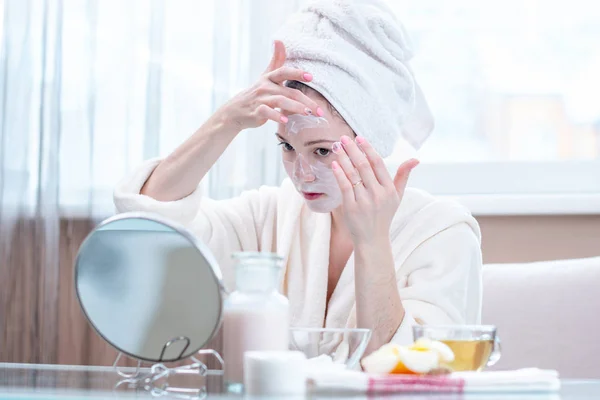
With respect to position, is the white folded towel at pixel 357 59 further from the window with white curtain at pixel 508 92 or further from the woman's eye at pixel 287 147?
the window with white curtain at pixel 508 92

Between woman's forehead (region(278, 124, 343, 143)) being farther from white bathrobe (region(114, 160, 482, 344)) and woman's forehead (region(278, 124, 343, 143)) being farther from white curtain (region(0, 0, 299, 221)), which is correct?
white curtain (region(0, 0, 299, 221))

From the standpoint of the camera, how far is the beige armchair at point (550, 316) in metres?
1.80

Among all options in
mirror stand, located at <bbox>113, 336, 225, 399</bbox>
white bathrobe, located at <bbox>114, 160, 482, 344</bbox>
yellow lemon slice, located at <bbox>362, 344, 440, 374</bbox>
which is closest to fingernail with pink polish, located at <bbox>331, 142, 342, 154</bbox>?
white bathrobe, located at <bbox>114, 160, 482, 344</bbox>

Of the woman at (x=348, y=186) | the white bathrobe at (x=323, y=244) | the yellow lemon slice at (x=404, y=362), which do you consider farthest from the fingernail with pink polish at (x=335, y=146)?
the yellow lemon slice at (x=404, y=362)

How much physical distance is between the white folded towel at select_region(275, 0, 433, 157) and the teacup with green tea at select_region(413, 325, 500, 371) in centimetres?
68

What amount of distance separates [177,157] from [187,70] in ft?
2.27

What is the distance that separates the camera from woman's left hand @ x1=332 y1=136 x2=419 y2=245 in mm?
1381

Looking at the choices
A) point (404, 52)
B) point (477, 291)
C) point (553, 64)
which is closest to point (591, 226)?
point (553, 64)

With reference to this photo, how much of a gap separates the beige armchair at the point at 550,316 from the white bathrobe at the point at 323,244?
250 mm

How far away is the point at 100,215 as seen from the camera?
7.53 ft

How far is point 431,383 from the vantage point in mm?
791

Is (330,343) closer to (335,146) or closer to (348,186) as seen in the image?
(348,186)

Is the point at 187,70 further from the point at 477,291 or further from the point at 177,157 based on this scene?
the point at 477,291

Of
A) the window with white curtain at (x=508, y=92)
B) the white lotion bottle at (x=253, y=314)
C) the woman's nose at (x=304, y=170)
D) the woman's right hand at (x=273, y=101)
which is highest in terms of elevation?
the window with white curtain at (x=508, y=92)
